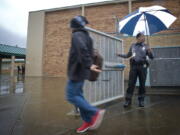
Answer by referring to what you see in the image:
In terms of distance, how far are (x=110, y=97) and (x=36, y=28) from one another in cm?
1349

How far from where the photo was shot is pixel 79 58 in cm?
158

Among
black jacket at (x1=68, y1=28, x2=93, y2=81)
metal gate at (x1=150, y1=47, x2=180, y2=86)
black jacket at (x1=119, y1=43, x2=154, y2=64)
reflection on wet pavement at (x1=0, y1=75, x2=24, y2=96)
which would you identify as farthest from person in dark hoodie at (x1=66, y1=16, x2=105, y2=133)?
reflection on wet pavement at (x1=0, y1=75, x2=24, y2=96)

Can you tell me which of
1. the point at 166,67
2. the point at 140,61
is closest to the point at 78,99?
the point at 140,61

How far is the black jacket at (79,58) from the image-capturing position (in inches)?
62.2

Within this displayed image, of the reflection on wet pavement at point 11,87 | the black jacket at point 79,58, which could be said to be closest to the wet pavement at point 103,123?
the black jacket at point 79,58

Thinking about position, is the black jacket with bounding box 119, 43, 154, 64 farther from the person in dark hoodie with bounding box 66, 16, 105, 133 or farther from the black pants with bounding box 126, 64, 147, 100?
the person in dark hoodie with bounding box 66, 16, 105, 133

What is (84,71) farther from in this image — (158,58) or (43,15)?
(43,15)

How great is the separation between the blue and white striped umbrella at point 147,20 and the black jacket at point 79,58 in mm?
2254

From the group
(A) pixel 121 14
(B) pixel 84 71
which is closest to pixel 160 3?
(A) pixel 121 14

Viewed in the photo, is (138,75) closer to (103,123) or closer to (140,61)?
(140,61)

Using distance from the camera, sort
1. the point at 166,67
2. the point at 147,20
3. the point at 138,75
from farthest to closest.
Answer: the point at 166,67 → the point at 147,20 → the point at 138,75

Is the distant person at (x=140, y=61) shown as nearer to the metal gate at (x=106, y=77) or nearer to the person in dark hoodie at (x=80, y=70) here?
the metal gate at (x=106, y=77)

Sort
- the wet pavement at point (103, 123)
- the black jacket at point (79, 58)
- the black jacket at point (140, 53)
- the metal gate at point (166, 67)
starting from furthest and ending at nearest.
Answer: the metal gate at point (166, 67) → the black jacket at point (140, 53) → the wet pavement at point (103, 123) → the black jacket at point (79, 58)

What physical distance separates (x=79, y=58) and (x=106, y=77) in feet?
5.70
